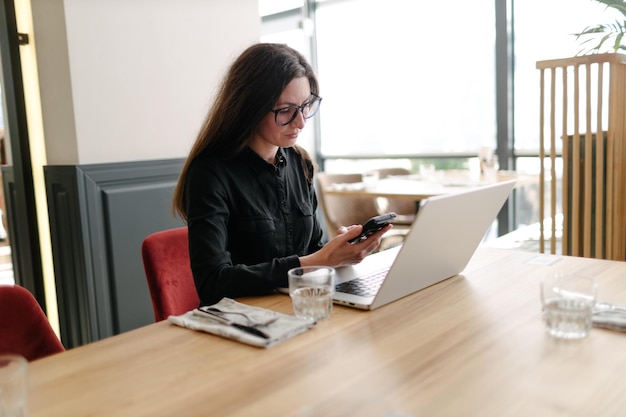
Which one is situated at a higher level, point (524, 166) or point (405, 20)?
point (405, 20)

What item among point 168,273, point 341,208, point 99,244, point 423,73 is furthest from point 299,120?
point 423,73

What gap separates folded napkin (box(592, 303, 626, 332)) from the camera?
99cm

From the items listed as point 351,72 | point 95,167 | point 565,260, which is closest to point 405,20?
point 351,72

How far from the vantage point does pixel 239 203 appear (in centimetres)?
156

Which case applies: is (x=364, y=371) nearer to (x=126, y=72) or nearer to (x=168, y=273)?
(x=168, y=273)

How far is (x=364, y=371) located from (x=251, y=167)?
2.96 feet

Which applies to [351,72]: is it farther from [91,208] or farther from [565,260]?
[565,260]

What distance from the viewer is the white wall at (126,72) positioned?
8.63 ft

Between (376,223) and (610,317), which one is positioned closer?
(610,317)

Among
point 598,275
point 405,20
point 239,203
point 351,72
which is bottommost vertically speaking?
point 598,275

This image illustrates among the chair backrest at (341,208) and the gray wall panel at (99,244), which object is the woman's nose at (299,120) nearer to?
the gray wall panel at (99,244)

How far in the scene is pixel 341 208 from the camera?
4.14m

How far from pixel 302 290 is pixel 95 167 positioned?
6.25 ft

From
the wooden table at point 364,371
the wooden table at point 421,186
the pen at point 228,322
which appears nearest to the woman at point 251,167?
the pen at point 228,322
